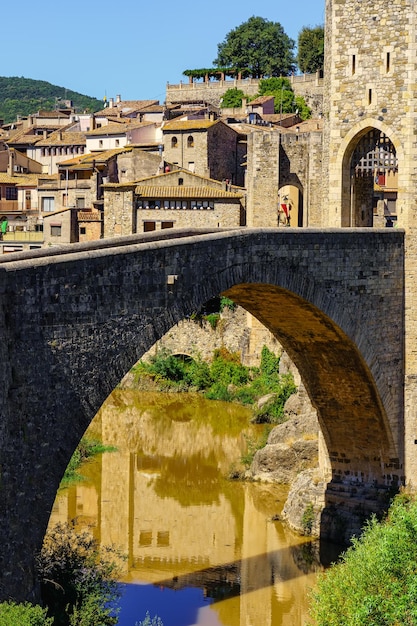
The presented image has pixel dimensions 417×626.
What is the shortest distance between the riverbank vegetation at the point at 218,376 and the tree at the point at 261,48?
4252 centimetres

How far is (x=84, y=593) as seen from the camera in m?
13.4

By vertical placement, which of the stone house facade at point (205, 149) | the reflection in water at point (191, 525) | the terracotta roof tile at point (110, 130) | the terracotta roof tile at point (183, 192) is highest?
the terracotta roof tile at point (110, 130)

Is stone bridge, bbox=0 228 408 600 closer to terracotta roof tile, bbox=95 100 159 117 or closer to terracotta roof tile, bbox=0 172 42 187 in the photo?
terracotta roof tile, bbox=0 172 42 187

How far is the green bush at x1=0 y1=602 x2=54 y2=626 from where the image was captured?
1110cm

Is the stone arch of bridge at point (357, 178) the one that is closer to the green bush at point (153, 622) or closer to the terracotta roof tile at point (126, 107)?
the green bush at point (153, 622)

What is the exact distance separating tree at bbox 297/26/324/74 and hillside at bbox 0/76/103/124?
42.4 m

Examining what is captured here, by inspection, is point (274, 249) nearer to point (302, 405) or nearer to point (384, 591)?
point (384, 591)

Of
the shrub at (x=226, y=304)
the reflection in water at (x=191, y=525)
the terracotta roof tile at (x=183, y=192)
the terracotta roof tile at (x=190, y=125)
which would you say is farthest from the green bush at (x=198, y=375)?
the terracotta roof tile at (x=190, y=125)

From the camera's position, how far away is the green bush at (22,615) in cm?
1110

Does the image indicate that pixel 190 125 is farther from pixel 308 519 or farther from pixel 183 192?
pixel 308 519

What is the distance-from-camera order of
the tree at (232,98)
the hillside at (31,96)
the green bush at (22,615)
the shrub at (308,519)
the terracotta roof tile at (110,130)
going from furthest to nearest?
the hillside at (31,96) < the tree at (232,98) < the terracotta roof tile at (110,130) < the shrub at (308,519) < the green bush at (22,615)

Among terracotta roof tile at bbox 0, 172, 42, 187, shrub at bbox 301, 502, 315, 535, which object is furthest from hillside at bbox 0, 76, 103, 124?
shrub at bbox 301, 502, 315, 535

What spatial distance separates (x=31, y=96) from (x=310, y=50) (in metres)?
64.6

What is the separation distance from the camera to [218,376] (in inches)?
1312
